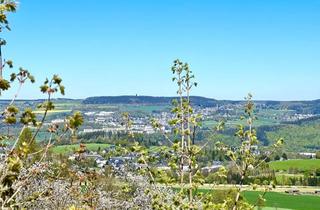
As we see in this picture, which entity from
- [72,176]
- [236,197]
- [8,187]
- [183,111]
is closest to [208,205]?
[236,197]

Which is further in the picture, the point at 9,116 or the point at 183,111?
the point at 183,111

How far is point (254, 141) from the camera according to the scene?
8398 mm

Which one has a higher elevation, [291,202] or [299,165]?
[299,165]

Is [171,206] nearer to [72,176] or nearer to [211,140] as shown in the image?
[211,140]

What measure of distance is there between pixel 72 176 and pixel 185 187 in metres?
3.55

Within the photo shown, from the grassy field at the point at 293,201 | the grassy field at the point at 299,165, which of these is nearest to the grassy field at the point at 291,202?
the grassy field at the point at 293,201

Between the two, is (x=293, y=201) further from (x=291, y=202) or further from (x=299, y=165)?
(x=299, y=165)

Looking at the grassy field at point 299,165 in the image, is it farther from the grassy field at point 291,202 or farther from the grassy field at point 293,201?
the grassy field at point 293,201

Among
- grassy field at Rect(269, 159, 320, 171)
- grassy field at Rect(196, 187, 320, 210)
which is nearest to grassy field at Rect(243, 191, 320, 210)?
grassy field at Rect(196, 187, 320, 210)

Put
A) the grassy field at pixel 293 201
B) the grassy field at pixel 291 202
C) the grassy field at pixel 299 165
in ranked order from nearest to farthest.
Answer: the grassy field at pixel 291 202, the grassy field at pixel 293 201, the grassy field at pixel 299 165

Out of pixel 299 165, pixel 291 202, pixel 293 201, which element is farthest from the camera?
pixel 299 165

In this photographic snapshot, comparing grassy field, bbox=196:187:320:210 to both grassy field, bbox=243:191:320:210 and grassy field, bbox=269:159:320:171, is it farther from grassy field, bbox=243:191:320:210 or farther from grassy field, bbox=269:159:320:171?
grassy field, bbox=269:159:320:171

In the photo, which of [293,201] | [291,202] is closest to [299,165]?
[293,201]

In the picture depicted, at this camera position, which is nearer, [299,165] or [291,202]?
[291,202]
